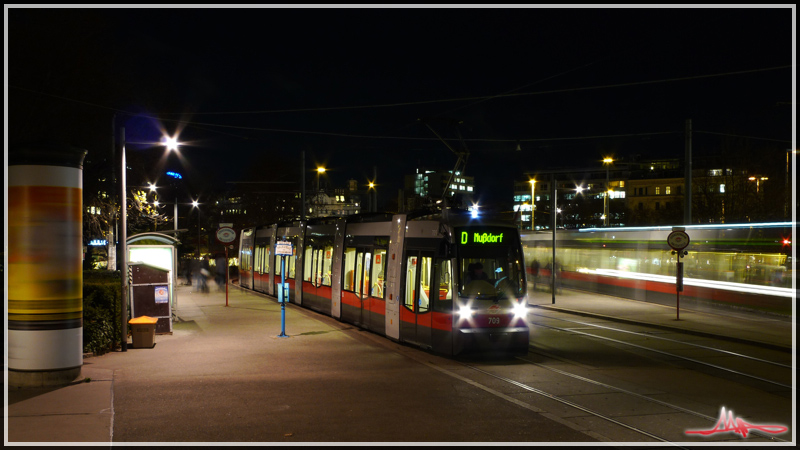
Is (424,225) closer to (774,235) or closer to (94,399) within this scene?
(94,399)

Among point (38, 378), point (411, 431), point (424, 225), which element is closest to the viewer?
point (411, 431)

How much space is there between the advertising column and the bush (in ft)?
9.70

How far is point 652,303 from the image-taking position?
27031mm

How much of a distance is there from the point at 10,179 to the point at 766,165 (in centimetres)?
4115

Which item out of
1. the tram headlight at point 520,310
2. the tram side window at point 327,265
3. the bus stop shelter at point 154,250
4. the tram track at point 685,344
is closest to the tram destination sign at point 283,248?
the tram side window at point 327,265

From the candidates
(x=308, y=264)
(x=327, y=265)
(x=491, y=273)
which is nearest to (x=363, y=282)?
(x=327, y=265)

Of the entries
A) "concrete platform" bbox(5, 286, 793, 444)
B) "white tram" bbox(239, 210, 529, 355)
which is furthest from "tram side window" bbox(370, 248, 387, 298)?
"concrete platform" bbox(5, 286, 793, 444)

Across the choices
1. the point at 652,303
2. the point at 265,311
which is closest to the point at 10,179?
the point at 265,311

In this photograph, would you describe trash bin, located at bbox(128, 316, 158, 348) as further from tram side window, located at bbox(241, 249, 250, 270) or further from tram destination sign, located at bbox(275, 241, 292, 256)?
tram side window, located at bbox(241, 249, 250, 270)

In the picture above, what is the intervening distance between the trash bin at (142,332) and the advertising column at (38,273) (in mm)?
4173

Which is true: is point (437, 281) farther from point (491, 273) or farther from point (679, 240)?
point (679, 240)

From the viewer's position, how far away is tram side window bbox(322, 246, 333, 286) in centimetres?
2125

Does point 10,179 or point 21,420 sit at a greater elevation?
point 10,179

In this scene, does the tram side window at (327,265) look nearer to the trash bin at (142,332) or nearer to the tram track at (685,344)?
the tram track at (685,344)
